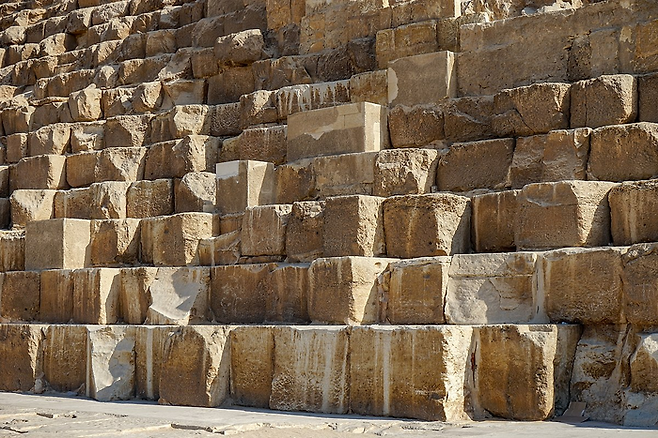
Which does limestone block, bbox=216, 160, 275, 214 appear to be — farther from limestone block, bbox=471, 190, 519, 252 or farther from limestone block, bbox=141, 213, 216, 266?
limestone block, bbox=471, 190, 519, 252

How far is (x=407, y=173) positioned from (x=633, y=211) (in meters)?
2.41

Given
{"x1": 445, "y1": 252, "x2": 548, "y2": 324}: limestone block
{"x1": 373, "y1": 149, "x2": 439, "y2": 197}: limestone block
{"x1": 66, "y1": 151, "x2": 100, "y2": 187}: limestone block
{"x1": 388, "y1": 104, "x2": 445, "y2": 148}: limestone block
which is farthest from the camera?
{"x1": 66, "y1": 151, "x2": 100, "y2": 187}: limestone block

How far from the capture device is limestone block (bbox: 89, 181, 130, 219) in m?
12.6

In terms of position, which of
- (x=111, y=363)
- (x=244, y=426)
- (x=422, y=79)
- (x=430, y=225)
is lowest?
(x=244, y=426)

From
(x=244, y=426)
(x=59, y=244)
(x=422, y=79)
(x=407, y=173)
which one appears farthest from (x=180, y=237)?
(x=244, y=426)

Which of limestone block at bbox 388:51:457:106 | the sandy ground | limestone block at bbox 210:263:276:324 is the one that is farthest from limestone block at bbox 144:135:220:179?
the sandy ground

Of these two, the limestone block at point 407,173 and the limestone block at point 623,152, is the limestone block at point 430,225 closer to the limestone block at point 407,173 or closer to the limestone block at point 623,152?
the limestone block at point 407,173

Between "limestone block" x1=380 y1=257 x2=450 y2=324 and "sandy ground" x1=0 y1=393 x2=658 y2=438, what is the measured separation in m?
1.04

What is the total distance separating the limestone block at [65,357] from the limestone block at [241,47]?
175 inches

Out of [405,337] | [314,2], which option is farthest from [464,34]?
[405,337]

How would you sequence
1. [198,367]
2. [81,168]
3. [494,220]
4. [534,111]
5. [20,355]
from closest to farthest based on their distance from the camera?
[494,220], [198,367], [534,111], [20,355], [81,168]

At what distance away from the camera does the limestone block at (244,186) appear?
1125 cm

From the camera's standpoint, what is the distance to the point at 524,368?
7914 millimetres

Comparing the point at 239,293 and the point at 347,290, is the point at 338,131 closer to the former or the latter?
the point at 239,293
